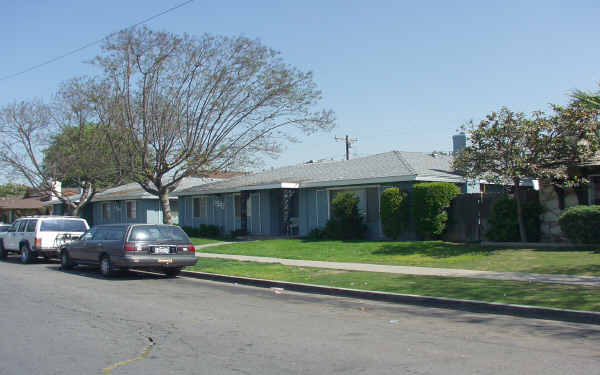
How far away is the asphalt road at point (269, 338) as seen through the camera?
592 cm

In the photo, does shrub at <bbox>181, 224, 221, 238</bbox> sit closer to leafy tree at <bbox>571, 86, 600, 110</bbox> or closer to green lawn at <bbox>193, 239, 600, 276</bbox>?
green lawn at <bbox>193, 239, 600, 276</bbox>

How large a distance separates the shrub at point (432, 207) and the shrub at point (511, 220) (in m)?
1.90

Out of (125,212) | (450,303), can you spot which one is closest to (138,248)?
(450,303)

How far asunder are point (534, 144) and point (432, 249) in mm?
4510

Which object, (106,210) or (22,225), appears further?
(106,210)

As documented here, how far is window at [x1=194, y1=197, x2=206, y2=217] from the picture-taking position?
104 ft

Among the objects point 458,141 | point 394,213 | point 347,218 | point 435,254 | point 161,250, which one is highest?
point 458,141

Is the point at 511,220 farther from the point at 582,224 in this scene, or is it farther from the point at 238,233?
the point at 238,233

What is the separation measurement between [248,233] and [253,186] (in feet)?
10.3

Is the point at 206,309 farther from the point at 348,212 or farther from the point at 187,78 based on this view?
the point at 187,78

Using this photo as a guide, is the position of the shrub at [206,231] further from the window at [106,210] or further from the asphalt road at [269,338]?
the asphalt road at [269,338]

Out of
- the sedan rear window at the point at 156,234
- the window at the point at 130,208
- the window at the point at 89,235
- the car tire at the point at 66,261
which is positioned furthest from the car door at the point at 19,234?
the window at the point at 130,208

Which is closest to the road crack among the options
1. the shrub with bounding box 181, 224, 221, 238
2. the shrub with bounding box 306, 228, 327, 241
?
the shrub with bounding box 306, 228, 327, 241

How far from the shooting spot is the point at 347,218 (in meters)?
21.7
